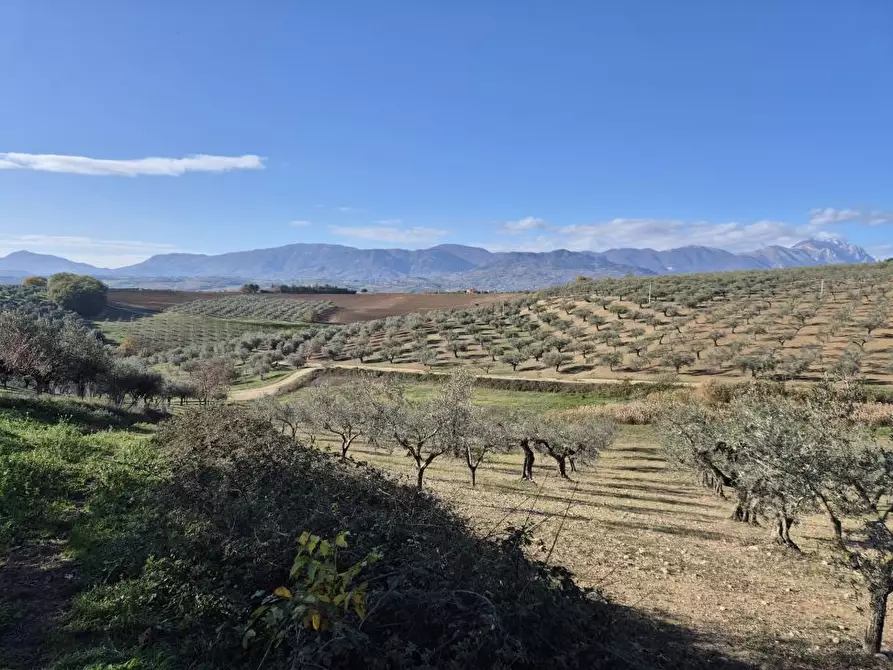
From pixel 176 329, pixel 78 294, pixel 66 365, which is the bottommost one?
pixel 176 329

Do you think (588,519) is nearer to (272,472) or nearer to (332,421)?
(272,472)

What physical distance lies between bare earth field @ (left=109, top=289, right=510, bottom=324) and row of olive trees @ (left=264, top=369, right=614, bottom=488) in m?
88.5

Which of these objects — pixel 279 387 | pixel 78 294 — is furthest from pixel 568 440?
pixel 78 294

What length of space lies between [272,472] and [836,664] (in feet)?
43.7

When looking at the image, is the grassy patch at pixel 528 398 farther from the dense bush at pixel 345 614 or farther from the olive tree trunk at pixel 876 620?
the dense bush at pixel 345 614

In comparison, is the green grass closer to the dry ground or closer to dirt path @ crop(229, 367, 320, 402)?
dirt path @ crop(229, 367, 320, 402)

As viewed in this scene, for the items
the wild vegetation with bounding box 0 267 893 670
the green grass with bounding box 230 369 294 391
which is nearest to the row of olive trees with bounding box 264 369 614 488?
the wild vegetation with bounding box 0 267 893 670

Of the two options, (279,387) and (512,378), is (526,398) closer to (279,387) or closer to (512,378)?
(512,378)

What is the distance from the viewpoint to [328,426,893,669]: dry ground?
1208cm

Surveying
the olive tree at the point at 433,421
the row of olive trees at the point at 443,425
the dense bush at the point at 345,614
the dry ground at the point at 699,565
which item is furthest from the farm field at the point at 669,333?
the dense bush at the point at 345,614

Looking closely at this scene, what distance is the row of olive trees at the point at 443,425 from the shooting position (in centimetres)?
3169

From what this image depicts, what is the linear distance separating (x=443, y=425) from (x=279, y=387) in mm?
50275

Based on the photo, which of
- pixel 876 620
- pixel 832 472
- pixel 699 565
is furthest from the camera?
pixel 699 565

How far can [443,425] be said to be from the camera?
101 ft
